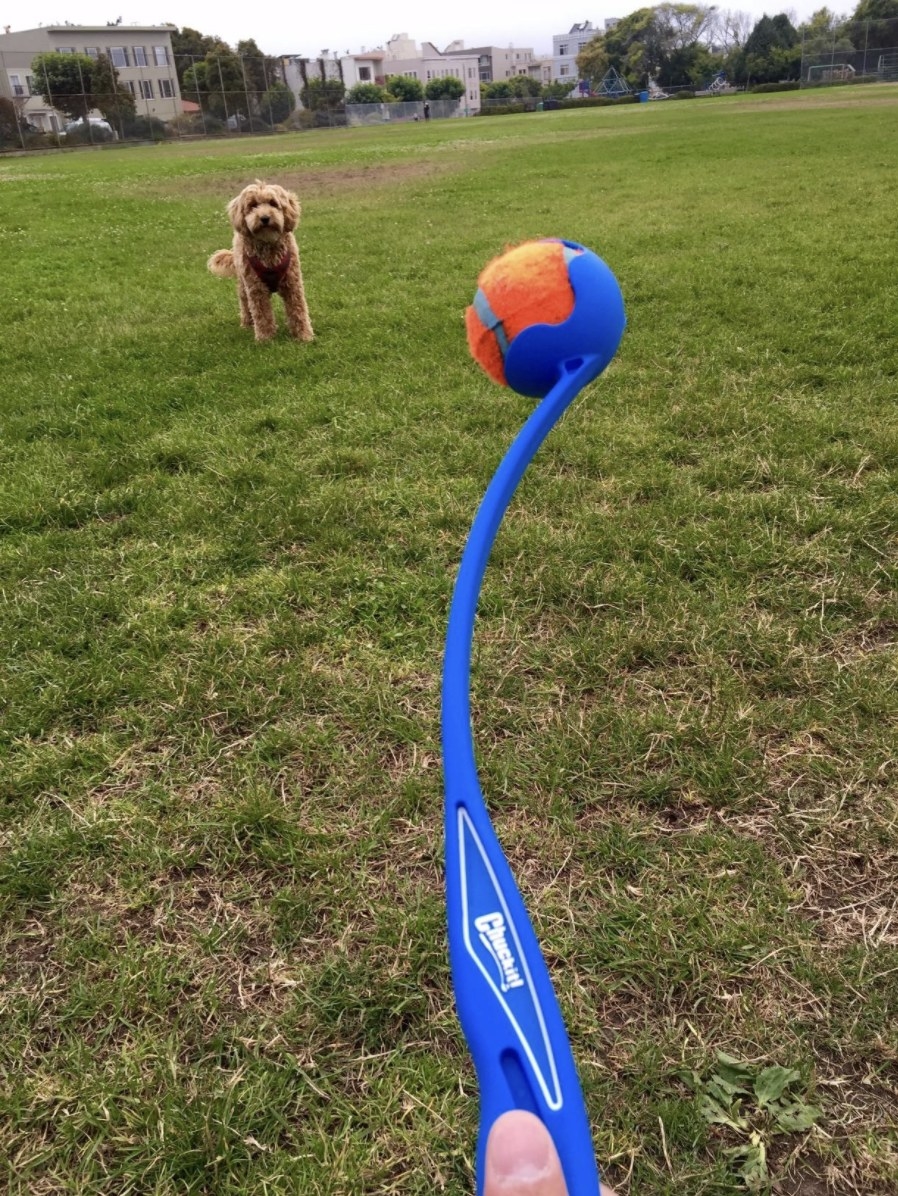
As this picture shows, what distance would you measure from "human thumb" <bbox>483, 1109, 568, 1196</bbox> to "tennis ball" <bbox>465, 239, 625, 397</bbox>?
1102 mm

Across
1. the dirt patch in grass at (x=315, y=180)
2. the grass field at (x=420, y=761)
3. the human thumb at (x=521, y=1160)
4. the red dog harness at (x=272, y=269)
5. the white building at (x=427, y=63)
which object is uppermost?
the white building at (x=427, y=63)

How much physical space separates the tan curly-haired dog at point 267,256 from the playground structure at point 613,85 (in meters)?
80.8

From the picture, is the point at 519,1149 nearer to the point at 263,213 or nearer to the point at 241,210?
the point at 263,213

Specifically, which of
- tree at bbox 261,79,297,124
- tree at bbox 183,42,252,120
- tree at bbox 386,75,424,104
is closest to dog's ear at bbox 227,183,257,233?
tree at bbox 183,42,252,120

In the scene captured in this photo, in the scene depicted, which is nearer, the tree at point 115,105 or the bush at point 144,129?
the tree at point 115,105

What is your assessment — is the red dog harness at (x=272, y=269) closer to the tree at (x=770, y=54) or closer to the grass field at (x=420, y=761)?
the grass field at (x=420, y=761)

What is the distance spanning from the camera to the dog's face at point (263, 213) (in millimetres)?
5551

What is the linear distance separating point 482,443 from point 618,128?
27.5 metres

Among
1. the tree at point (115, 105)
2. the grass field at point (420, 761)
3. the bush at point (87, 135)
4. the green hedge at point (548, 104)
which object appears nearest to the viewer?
the grass field at point (420, 761)

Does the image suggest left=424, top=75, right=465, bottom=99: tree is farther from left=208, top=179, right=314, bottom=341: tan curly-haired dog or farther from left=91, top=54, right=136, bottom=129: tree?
left=208, top=179, right=314, bottom=341: tan curly-haired dog

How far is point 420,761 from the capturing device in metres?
2.28

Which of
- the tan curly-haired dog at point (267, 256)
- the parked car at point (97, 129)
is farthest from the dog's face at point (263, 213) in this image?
the parked car at point (97, 129)

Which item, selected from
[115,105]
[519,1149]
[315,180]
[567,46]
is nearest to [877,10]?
[115,105]

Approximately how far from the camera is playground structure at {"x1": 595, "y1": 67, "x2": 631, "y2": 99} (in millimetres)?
74031
